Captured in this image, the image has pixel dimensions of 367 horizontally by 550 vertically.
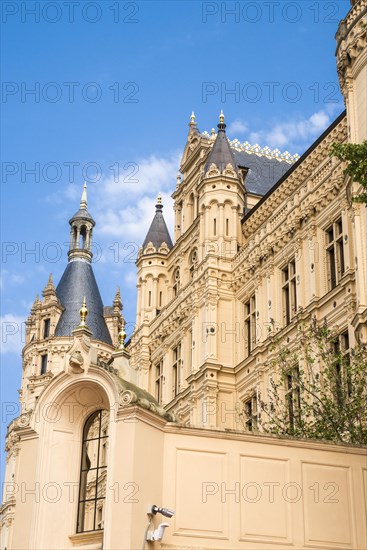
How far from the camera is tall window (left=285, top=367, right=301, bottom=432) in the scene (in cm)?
2593

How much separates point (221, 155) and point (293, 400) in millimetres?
19692

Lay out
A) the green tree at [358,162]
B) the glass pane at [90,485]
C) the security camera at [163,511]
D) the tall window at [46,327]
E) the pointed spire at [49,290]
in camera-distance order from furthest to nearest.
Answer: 1. the pointed spire at [49,290]
2. the tall window at [46,327]
3. the green tree at [358,162]
4. the glass pane at [90,485]
5. the security camera at [163,511]

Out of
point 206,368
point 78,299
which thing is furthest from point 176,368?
point 78,299

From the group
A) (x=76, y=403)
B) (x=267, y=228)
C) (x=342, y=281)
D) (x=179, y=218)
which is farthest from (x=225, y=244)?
(x=76, y=403)

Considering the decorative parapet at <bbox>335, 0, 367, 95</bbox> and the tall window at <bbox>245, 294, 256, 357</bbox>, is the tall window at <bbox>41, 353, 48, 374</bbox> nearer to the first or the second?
the tall window at <bbox>245, 294, 256, 357</bbox>

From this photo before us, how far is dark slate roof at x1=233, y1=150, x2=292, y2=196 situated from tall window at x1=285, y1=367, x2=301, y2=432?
1491cm

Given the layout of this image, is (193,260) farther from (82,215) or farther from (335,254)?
(82,215)

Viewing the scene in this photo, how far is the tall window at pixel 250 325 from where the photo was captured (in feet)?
129

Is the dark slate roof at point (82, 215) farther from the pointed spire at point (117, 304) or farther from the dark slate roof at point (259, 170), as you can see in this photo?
the dark slate roof at point (259, 170)

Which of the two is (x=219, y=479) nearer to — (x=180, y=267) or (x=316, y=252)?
(x=316, y=252)

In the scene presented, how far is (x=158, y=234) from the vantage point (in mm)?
50875

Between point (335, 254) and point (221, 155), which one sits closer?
point (335, 254)

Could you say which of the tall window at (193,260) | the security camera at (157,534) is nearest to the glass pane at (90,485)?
the security camera at (157,534)

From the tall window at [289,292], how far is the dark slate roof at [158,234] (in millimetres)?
13858
